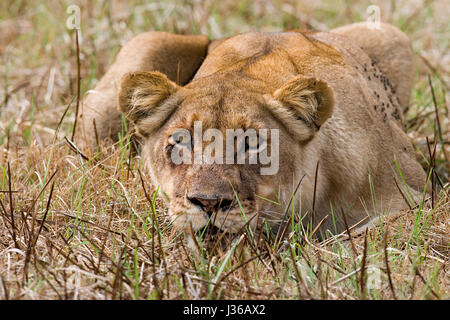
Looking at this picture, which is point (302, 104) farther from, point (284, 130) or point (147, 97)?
point (147, 97)

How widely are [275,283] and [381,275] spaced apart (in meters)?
0.46

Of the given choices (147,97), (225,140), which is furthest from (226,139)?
(147,97)

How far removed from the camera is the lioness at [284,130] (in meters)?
3.41

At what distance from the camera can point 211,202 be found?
322 cm

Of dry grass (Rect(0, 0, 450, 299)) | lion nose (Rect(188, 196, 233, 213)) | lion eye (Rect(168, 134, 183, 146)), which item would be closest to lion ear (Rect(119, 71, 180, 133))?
lion eye (Rect(168, 134, 183, 146))

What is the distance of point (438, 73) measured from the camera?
21.6 ft

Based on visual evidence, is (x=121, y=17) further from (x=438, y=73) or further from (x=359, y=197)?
(x=359, y=197)

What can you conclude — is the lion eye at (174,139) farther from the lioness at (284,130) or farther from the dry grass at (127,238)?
→ the dry grass at (127,238)

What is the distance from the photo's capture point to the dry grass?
9.88 ft

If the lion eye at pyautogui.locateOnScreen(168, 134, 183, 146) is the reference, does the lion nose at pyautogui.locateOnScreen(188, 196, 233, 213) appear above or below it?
below

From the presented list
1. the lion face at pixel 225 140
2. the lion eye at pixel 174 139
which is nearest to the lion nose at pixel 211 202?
the lion face at pixel 225 140

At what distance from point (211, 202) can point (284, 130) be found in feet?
2.21

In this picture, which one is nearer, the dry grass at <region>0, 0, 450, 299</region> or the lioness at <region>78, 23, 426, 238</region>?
the dry grass at <region>0, 0, 450, 299</region>

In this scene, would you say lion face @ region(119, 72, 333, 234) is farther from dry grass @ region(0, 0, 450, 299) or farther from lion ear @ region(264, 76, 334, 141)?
dry grass @ region(0, 0, 450, 299)
